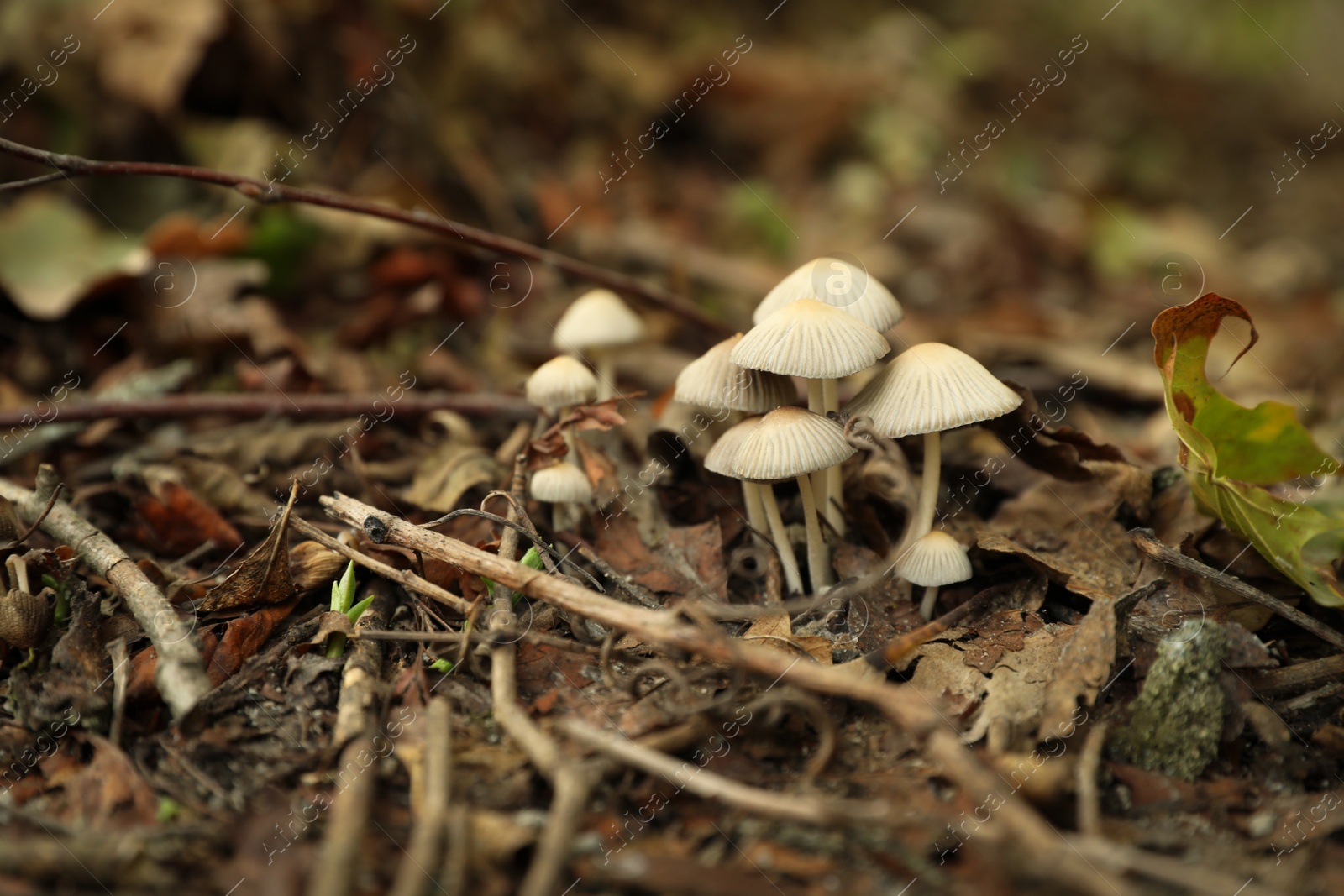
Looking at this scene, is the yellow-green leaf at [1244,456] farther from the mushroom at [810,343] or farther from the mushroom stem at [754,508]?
the mushroom stem at [754,508]

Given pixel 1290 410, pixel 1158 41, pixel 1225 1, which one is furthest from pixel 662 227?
pixel 1225 1

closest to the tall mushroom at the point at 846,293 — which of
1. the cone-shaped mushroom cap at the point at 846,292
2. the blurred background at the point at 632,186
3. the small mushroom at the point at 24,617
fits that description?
the cone-shaped mushroom cap at the point at 846,292

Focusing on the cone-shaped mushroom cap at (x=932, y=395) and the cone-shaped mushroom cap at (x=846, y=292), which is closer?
the cone-shaped mushroom cap at (x=932, y=395)

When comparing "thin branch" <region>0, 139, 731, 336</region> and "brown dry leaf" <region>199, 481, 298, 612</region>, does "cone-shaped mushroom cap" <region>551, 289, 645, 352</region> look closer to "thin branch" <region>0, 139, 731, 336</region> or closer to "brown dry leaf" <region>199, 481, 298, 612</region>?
"thin branch" <region>0, 139, 731, 336</region>

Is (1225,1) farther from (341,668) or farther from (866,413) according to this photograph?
(341,668)

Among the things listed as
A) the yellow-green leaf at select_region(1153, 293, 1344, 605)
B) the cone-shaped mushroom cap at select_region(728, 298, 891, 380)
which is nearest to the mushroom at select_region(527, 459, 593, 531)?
the cone-shaped mushroom cap at select_region(728, 298, 891, 380)
